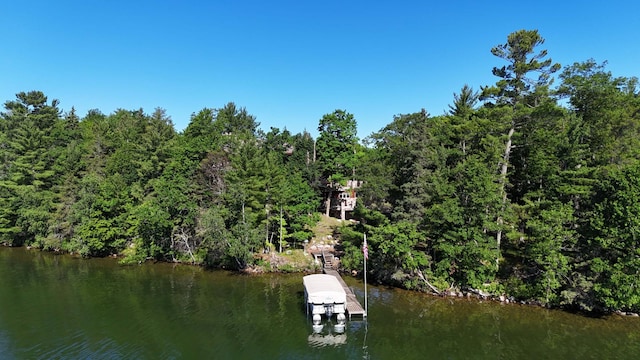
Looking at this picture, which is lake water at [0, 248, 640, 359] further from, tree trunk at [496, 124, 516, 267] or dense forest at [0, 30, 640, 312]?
tree trunk at [496, 124, 516, 267]

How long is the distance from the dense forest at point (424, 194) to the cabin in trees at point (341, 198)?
7.14 ft

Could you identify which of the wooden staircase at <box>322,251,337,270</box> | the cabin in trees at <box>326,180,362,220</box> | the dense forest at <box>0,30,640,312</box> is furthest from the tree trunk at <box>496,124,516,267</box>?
the cabin in trees at <box>326,180,362,220</box>

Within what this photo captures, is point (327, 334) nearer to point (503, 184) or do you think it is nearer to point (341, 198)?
point (503, 184)

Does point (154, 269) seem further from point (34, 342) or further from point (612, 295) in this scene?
point (612, 295)

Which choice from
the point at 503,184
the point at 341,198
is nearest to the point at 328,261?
the point at 341,198

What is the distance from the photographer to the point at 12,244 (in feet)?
163

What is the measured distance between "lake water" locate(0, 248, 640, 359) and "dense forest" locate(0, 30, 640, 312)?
117 inches

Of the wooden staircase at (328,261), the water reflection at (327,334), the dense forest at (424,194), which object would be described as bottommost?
the water reflection at (327,334)

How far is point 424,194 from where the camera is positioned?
31.2 m

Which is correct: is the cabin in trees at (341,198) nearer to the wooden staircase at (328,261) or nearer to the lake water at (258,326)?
the wooden staircase at (328,261)

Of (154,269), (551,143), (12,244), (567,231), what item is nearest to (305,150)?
(154,269)

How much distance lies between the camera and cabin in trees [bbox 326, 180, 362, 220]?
52812mm

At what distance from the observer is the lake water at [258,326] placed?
21312 millimetres

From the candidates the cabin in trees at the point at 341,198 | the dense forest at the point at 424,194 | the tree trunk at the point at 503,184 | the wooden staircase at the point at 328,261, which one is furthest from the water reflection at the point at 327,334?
the cabin in trees at the point at 341,198
